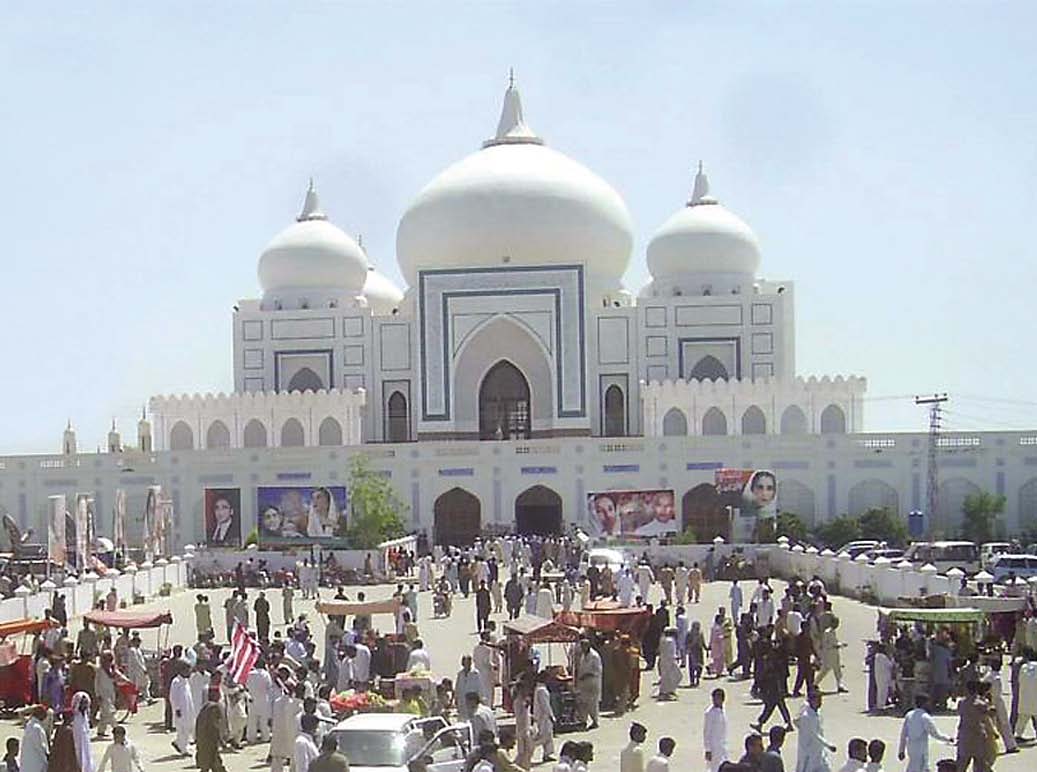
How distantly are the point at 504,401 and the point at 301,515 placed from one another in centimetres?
1044

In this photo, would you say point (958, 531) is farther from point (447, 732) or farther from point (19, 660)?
point (447, 732)

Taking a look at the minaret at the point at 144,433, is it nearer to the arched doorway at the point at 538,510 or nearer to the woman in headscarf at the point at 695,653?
the arched doorway at the point at 538,510

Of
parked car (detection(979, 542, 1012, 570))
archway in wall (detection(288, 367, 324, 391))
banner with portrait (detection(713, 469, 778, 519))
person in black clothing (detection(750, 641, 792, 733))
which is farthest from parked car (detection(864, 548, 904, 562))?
archway in wall (detection(288, 367, 324, 391))

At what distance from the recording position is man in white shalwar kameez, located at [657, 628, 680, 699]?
19.6 metres

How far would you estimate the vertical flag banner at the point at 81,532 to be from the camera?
34062mm

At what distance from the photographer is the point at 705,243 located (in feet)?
174

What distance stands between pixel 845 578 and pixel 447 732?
1960 centimetres

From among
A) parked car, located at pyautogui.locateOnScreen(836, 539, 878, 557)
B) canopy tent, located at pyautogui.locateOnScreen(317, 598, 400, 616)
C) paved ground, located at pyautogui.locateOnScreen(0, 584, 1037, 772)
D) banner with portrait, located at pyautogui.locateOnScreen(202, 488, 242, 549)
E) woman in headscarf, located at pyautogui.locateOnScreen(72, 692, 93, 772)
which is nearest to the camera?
woman in headscarf, located at pyautogui.locateOnScreen(72, 692, 93, 772)

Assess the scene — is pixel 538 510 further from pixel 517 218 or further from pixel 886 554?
pixel 886 554

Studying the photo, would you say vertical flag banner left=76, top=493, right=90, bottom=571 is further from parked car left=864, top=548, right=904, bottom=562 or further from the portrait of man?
parked car left=864, top=548, right=904, bottom=562

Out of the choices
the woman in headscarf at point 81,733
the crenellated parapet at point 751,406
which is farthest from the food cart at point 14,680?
the crenellated parapet at point 751,406

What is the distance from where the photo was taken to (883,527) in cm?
4434

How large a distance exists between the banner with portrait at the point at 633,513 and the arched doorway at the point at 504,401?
29.8 ft

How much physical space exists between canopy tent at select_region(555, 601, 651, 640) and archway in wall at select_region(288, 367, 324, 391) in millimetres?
32720
